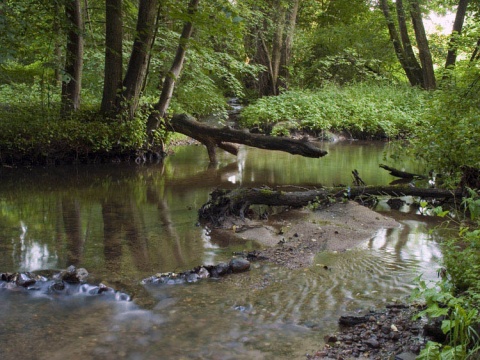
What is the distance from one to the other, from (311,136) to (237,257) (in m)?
16.6

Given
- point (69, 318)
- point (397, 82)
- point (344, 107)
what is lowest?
point (69, 318)

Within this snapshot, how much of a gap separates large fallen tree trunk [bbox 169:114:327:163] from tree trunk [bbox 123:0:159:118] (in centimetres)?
145

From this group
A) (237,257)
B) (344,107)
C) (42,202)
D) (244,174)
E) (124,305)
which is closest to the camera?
(124,305)

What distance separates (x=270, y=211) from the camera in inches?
336

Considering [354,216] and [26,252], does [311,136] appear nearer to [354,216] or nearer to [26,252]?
Answer: [354,216]

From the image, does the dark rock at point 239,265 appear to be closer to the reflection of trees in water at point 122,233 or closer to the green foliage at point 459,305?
the reflection of trees in water at point 122,233

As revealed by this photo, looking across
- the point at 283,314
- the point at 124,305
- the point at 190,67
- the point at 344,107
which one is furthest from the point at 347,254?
the point at 344,107

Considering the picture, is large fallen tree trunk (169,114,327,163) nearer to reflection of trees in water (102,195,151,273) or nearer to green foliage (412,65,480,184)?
green foliage (412,65,480,184)

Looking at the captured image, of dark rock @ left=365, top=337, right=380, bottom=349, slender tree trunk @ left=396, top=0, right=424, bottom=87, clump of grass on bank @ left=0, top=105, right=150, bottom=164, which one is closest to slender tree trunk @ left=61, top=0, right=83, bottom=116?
clump of grass on bank @ left=0, top=105, right=150, bottom=164

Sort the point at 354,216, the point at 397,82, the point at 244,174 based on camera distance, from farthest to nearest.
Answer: the point at 397,82 → the point at 244,174 → the point at 354,216

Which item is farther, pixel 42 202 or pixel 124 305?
pixel 42 202

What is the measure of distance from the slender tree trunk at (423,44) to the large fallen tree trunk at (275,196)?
17531 millimetres

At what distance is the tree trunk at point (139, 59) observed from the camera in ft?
43.5

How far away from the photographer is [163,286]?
520 centimetres
